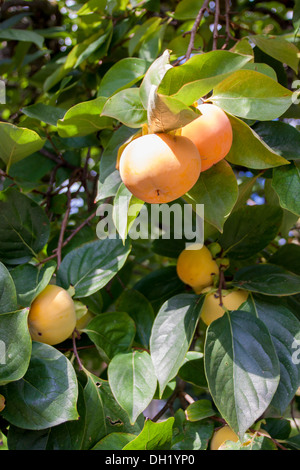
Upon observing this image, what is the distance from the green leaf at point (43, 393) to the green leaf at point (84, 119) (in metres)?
0.39

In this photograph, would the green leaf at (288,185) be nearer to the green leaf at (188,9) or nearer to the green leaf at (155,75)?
the green leaf at (155,75)

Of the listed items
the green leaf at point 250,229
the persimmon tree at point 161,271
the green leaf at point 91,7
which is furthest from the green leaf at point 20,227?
the green leaf at point 91,7

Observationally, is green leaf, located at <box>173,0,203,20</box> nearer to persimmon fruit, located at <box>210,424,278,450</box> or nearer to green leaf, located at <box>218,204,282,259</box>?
green leaf, located at <box>218,204,282,259</box>

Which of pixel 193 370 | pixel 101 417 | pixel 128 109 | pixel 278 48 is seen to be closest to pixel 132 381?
pixel 101 417

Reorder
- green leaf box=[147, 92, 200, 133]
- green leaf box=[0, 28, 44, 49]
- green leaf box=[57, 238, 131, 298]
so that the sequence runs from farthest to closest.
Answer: green leaf box=[0, 28, 44, 49]
green leaf box=[57, 238, 131, 298]
green leaf box=[147, 92, 200, 133]

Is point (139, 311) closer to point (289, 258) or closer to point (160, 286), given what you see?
point (160, 286)

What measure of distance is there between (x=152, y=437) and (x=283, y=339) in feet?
0.96

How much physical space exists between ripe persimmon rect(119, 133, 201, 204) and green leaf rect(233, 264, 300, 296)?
12.8 inches

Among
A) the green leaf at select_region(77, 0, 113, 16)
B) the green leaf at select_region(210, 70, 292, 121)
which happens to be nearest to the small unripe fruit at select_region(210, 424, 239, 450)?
the green leaf at select_region(210, 70, 292, 121)

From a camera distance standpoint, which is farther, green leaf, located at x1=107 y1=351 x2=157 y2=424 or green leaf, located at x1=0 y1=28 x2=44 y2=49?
green leaf, located at x1=0 y1=28 x2=44 y2=49

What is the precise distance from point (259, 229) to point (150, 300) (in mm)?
288

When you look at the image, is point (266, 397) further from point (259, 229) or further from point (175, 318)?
point (259, 229)

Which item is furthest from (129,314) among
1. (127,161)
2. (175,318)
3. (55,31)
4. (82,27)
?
(55,31)

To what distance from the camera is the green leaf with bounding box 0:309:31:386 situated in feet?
2.16
